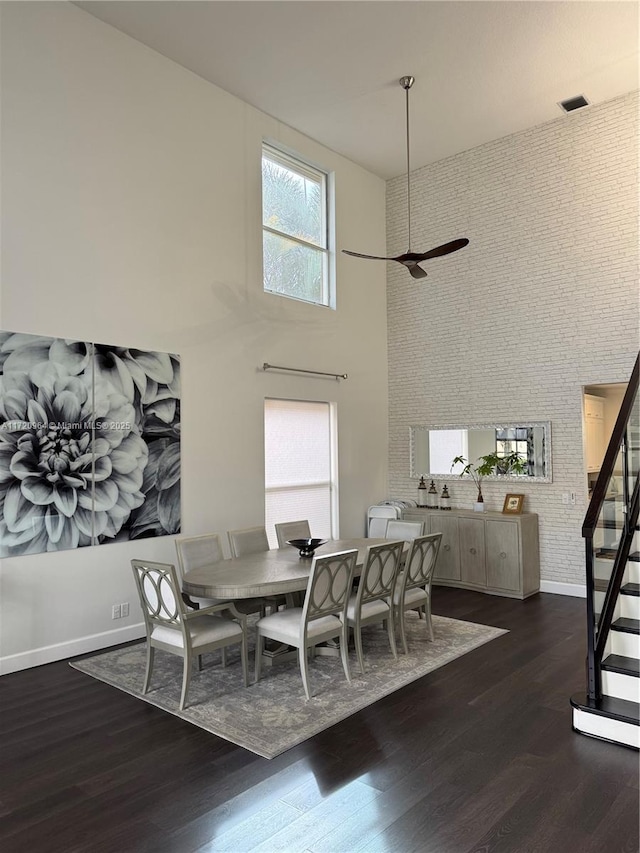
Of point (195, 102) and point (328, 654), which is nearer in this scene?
point (328, 654)

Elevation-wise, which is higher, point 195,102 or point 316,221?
point 195,102

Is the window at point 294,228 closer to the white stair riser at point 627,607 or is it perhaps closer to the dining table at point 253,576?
the dining table at point 253,576

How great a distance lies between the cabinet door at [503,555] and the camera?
6.55 metres

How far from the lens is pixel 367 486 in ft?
26.1

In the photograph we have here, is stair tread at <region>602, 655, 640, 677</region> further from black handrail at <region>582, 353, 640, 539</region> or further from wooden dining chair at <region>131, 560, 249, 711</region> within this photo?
wooden dining chair at <region>131, 560, 249, 711</region>

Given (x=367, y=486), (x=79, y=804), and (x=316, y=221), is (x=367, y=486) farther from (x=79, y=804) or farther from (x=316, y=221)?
(x=79, y=804)

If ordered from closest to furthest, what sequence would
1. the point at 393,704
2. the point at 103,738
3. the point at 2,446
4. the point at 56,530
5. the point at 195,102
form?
the point at 103,738
the point at 393,704
the point at 2,446
the point at 56,530
the point at 195,102

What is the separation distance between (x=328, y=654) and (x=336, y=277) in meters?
4.63

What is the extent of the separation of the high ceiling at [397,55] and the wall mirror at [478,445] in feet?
11.5

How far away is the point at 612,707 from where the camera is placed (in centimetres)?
334

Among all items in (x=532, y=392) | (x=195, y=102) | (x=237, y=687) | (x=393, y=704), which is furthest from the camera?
(x=532, y=392)

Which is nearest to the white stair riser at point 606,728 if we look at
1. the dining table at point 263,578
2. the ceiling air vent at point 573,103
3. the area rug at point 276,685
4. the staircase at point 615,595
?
the staircase at point 615,595

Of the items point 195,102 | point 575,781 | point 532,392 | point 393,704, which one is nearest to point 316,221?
point 195,102

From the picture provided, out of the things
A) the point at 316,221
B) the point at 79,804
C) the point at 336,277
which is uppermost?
the point at 316,221
